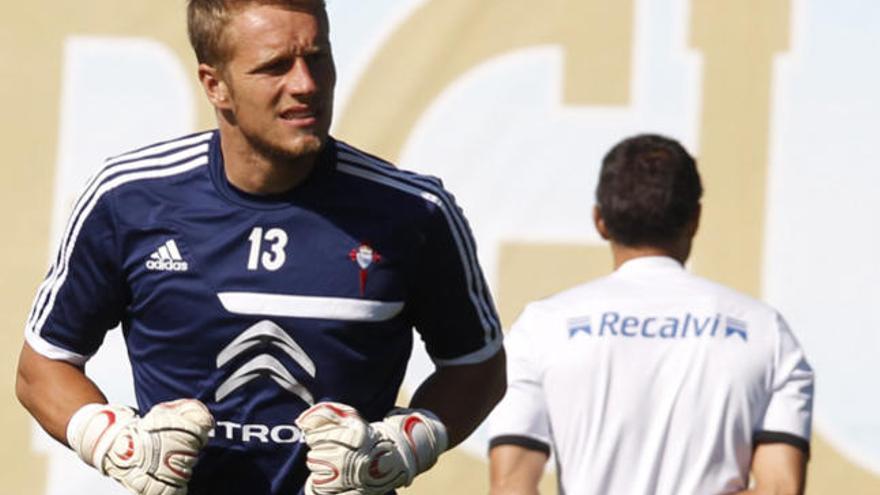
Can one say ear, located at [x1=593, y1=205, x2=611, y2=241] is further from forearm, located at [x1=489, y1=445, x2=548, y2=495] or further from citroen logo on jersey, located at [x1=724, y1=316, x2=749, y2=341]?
forearm, located at [x1=489, y1=445, x2=548, y2=495]

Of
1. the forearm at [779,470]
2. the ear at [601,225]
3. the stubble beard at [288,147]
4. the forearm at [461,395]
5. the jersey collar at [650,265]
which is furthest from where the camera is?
the ear at [601,225]

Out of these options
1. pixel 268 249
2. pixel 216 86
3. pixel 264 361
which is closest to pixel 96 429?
pixel 264 361

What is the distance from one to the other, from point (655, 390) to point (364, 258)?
0.73 m

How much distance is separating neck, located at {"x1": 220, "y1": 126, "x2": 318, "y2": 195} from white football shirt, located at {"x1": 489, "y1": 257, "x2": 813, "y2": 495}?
683mm

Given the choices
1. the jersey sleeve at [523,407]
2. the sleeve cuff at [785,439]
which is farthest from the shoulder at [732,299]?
the jersey sleeve at [523,407]

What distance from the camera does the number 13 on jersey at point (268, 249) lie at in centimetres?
343

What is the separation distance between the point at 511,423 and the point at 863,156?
2230 millimetres

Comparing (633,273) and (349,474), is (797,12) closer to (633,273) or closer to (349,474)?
(633,273)

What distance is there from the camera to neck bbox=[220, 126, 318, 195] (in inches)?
136

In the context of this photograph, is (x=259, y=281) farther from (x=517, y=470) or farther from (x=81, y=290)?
(x=517, y=470)

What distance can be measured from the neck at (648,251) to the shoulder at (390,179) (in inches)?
23.4

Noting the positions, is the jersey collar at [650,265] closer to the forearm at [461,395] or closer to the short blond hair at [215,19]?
the forearm at [461,395]

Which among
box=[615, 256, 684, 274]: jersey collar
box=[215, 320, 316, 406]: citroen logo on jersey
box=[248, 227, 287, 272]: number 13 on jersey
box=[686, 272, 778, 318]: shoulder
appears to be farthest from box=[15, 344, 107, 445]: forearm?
box=[686, 272, 778, 318]: shoulder

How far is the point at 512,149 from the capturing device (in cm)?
579
